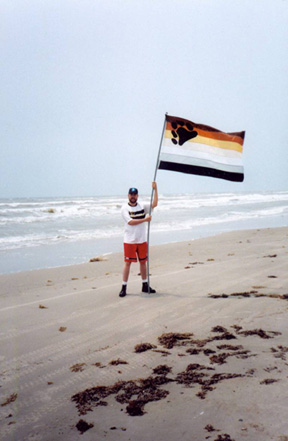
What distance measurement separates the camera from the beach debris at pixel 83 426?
8.23 ft

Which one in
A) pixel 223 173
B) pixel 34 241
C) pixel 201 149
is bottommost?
pixel 34 241

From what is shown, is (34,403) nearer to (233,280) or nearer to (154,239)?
(233,280)

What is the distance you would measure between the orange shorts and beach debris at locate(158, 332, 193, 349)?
2256 millimetres

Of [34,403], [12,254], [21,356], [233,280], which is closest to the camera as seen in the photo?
[34,403]

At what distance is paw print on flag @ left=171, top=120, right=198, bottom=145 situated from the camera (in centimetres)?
630

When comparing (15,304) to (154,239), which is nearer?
(15,304)

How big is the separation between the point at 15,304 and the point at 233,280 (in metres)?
4.20

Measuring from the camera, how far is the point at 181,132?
6.34m

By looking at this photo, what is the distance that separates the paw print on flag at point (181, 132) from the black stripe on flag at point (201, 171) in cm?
42

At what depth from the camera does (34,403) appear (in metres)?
2.90

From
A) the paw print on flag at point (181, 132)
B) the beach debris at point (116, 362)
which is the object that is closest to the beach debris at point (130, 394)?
the beach debris at point (116, 362)

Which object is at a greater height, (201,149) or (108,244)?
(201,149)

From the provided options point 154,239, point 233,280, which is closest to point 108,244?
point 154,239

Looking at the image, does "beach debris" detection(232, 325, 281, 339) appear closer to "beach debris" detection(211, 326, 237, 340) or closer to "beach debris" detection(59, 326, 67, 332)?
"beach debris" detection(211, 326, 237, 340)
